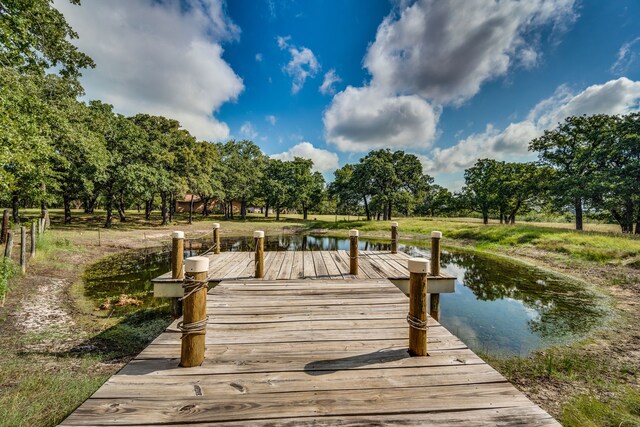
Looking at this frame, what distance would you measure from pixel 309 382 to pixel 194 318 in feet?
4.21

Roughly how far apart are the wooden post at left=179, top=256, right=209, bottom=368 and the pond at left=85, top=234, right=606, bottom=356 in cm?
602

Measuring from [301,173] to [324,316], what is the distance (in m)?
39.9

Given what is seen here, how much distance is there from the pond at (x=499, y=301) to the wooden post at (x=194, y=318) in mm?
6023

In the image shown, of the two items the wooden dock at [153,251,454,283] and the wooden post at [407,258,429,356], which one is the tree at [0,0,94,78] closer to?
the wooden dock at [153,251,454,283]

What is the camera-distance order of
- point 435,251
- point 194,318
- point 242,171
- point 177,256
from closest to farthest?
point 194,318 → point 177,256 → point 435,251 → point 242,171

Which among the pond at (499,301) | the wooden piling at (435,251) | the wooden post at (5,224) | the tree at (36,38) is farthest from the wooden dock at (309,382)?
the wooden post at (5,224)

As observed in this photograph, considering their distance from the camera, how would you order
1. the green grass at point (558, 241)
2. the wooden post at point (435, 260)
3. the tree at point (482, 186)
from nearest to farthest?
the wooden post at point (435, 260), the green grass at point (558, 241), the tree at point (482, 186)

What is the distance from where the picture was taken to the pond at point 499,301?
20.9 ft

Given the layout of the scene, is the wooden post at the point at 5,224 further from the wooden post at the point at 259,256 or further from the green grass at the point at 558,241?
the green grass at the point at 558,241

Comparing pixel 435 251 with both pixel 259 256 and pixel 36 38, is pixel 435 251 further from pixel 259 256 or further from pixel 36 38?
pixel 36 38

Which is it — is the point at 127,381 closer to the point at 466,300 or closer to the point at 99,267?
the point at 466,300

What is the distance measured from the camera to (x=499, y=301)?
29.5 ft

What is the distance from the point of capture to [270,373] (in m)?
2.50

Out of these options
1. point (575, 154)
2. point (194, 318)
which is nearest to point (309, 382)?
point (194, 318)
